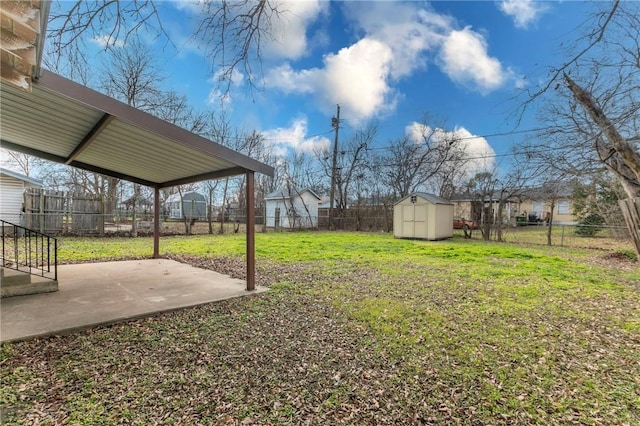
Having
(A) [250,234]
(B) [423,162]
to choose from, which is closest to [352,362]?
(A) [250,234]

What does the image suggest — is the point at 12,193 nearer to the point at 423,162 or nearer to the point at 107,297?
the point at 107,297

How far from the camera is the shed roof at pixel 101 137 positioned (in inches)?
123

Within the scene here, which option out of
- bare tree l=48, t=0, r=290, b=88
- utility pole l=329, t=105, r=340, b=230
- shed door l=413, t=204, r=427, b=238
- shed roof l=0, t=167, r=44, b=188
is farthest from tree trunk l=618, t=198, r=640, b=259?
shed roof l=0, t=167, r=44, b=188

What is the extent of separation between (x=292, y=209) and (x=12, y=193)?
1254 cm

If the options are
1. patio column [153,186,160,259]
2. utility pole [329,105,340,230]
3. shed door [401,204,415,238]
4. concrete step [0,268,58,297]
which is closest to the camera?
concrete step [0,268,58,297]

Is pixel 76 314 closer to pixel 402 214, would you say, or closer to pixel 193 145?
pixel 193 145

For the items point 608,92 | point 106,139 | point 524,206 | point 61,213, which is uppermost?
point 608,92

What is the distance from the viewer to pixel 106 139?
14.8ft

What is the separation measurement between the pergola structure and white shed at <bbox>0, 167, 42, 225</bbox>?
8.18 meters

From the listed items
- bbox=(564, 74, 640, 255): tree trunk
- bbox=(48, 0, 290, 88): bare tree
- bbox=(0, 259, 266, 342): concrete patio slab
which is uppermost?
bbox=(48, 0, 290, 88): bare tree

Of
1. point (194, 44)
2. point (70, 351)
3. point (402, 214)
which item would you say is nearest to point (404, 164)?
point (402, 214)

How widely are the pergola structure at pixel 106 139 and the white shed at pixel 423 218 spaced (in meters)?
9.36

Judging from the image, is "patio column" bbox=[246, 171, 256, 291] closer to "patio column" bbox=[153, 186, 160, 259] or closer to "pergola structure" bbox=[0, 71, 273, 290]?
"pergola structure" bbox=[0, 71, 273, 290]

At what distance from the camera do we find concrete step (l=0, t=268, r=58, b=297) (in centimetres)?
429
